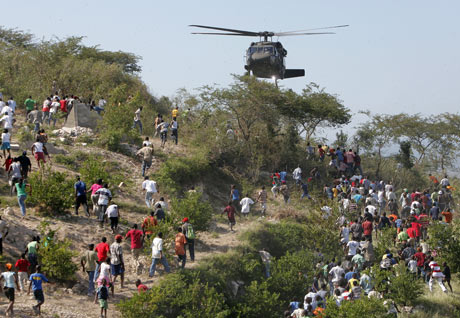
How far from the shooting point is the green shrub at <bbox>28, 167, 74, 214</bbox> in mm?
17844

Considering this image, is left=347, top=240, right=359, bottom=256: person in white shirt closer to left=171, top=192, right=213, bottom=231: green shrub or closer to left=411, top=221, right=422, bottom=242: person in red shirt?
left=411, top=221, right=422, bottom=242: person in red shirt

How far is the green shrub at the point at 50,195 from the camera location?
17.8m

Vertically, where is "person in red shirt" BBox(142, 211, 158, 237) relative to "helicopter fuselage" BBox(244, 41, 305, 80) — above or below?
below

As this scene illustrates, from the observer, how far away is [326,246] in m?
20.8

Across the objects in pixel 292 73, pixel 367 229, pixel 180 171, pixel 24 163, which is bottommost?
pixel 367 229

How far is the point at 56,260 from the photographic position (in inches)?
583

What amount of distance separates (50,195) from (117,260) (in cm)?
363

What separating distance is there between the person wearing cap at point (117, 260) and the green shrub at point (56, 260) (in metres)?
0.85

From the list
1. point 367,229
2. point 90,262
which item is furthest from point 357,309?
point 90,262

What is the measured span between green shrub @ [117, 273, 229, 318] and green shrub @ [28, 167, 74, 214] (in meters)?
3.92

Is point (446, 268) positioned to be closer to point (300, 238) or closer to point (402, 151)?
point (300, 238)

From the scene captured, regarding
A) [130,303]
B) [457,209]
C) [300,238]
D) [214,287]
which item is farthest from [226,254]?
[457,209]

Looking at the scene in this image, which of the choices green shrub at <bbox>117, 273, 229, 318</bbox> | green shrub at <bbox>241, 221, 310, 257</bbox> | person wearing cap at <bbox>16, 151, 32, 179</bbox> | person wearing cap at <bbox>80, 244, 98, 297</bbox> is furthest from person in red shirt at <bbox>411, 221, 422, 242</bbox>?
person wearing cap at <bbox>16, 151, 32, 179</bbox>

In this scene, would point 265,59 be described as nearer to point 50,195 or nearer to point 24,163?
point 24,163
